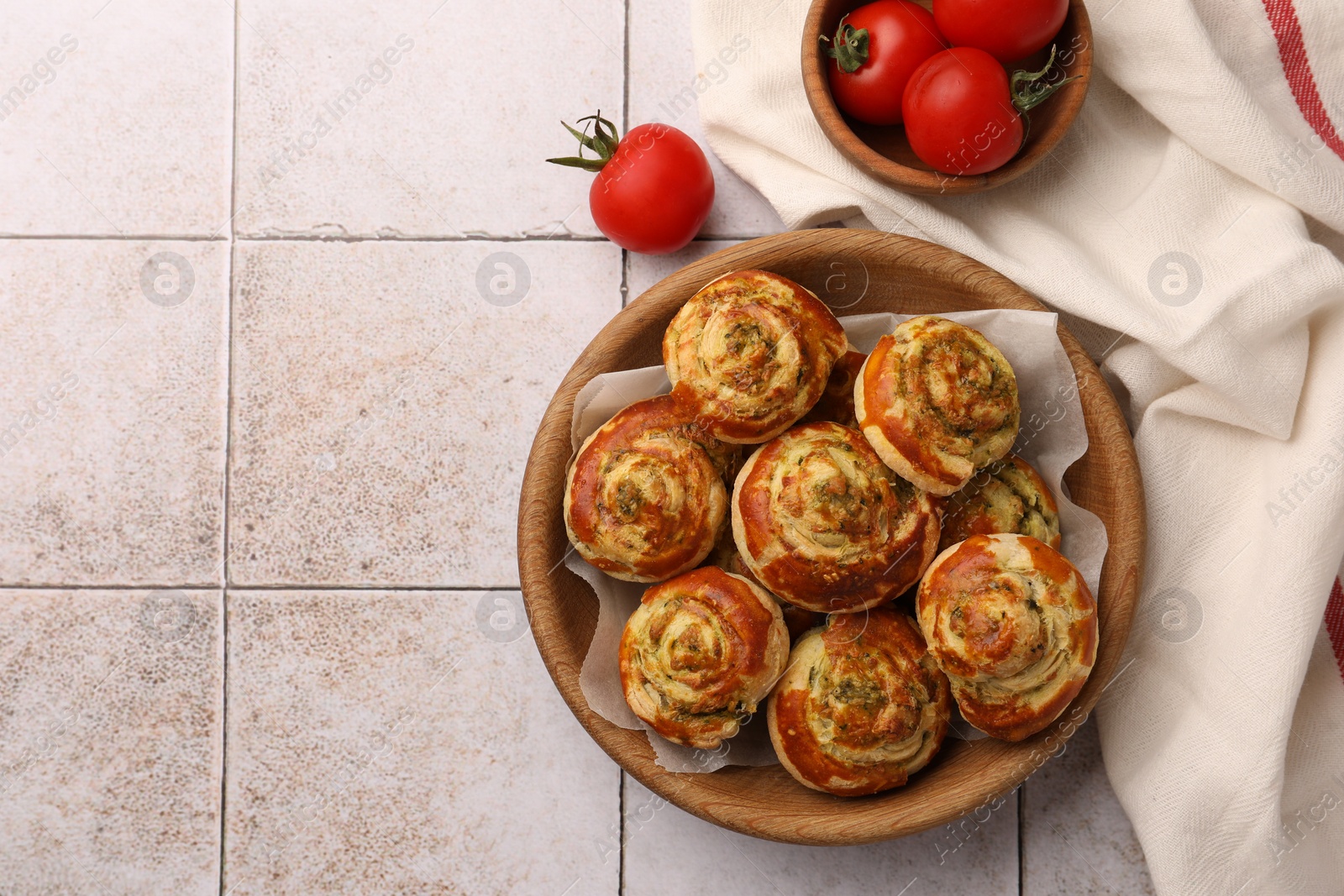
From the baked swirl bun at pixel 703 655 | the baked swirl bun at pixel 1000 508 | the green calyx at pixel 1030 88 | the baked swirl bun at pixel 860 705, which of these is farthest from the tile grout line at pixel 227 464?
the green calyx at pixel 1030 88

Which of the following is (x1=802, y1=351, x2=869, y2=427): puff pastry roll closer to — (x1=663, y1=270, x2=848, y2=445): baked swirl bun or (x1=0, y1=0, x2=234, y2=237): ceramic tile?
(x1=663, y1=270, x2=848, y2=445): baked swirl bun

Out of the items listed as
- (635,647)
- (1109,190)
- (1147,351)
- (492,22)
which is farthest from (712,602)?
(492,22)

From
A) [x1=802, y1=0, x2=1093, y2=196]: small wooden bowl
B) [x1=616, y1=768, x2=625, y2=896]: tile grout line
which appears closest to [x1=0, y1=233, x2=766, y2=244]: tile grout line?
[x1=802, y1=0, x2=1093, y2=196]: small wooden bowl

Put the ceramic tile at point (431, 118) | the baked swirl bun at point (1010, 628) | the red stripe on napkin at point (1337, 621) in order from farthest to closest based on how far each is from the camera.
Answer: the ceramic tile at point (431, 118) → the red stripe on napkin at point (1337, 621) → the baked swirl bun at point (1010, 628)

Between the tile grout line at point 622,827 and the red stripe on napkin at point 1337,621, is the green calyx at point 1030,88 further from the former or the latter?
the tile grout line at point 622,827

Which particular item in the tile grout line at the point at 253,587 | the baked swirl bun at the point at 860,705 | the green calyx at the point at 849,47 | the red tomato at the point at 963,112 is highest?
the green calyx at the point at 849,47

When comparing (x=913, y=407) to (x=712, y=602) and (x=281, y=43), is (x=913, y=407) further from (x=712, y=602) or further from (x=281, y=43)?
(x=281, y=43)
